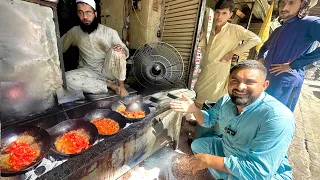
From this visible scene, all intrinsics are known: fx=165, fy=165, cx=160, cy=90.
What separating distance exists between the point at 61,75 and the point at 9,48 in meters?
0.67

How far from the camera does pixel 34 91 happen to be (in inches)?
86.9

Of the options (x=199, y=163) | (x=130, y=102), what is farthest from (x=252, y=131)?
(x=130, y=102)

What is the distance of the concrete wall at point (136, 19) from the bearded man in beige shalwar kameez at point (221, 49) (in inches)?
65.2

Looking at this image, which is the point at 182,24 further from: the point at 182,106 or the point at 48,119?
the point at 48,119

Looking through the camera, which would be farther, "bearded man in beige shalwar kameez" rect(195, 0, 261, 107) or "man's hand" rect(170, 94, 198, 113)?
"bearded man in beige shalwar kameez" rect(195, 0, 261, 107)

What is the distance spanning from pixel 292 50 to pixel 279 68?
367 mm

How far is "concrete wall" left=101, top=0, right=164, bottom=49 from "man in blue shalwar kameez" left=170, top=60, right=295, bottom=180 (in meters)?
3.34

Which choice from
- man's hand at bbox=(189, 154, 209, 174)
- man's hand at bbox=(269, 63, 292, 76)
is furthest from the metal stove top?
man's hand at bbox=(269, 63, 292, 76)

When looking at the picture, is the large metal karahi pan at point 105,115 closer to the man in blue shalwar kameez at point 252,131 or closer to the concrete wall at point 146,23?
the man in blue shalwar kameez at point 252,131

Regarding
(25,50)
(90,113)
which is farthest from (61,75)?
(90,113)

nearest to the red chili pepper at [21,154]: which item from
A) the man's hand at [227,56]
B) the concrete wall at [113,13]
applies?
the man's hand at [227,56]

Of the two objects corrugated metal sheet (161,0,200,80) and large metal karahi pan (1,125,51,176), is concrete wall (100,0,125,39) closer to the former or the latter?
corrugated metal sheet (161,0,200,80)

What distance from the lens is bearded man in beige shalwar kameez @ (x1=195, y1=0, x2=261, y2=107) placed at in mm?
3758

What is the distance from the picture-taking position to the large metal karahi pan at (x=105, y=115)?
8.49 ft
